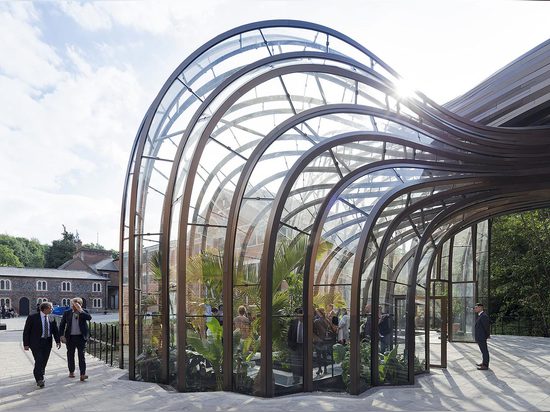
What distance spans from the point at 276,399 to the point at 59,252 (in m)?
80.7

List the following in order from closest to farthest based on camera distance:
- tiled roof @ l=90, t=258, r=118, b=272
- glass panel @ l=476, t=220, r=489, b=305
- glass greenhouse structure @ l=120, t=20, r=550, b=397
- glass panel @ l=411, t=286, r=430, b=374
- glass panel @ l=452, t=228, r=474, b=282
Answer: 1. glass greenhouse structure @ l=120, t=20, r=550, b=397
2. glass panel @ l=411, t=286, r=430, b=374
3. glass panel @ l=452, t=228, r=474, b=282
4. glass panel @ l=476, t=220, r=489, b=305
5. tiled roof @ l=90, t=258, r=118, b=272

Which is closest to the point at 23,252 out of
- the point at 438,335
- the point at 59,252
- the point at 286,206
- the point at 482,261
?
the point at 59,252

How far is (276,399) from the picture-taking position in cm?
931

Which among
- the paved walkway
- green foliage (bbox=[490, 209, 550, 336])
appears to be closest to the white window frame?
green foliage (bbox=[490, 209, 550, 336])

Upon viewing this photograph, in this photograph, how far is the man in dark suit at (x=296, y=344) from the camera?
1025cm

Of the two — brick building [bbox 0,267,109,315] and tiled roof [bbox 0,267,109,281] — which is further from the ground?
tiled roof [bbox 0,267,109,281]

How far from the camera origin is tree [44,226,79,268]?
8181 cm

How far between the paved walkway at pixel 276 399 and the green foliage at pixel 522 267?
1641 centimetres

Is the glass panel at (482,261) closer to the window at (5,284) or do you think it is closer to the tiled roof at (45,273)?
the tiled roof at (45,273)

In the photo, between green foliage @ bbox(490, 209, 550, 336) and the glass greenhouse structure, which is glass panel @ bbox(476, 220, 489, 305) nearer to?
green foliage @ bbox(490, 209, 550, 336)

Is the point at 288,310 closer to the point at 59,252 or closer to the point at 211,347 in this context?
the point at 211,347

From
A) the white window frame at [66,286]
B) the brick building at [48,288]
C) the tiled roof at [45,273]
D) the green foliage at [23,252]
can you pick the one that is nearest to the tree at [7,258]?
the green foliage at [23,252]

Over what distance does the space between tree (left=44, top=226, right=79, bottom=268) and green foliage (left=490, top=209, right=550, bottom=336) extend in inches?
2629

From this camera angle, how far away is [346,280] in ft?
36.8
